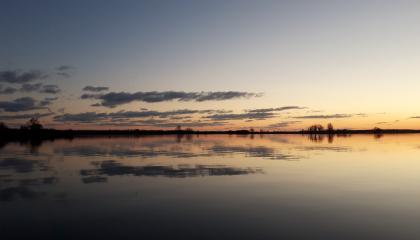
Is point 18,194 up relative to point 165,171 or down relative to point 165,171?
up

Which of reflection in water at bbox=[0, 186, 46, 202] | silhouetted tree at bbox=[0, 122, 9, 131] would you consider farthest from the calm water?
silhouetted tree at bbox=[0, 122, 9, 131]

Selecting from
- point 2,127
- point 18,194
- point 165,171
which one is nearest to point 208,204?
point 18,194

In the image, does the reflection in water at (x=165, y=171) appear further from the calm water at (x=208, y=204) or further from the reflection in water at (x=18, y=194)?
the reflection in water at (x=18, y=194)

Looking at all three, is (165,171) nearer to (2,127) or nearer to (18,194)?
(18,194)

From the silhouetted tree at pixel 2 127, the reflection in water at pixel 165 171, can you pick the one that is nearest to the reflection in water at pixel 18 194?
the reflection in water at pixel 165 171

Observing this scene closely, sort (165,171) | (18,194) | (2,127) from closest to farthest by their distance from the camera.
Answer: (18,194) < (165,171) < (2,127)

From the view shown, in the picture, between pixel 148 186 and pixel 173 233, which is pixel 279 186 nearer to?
pixel 148 186

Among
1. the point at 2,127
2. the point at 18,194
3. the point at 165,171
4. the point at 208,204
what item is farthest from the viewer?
the point at 2,127

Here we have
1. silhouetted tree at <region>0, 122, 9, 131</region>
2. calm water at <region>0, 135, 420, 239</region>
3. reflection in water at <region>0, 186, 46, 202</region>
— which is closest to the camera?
calm water at <region>0, 135, 420, 239</region>

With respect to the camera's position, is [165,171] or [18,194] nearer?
[18,194]

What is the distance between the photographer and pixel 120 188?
18.4 meters

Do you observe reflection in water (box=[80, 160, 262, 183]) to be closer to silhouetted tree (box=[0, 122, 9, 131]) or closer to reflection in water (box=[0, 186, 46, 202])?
reflection in water (box=[0, 186, 46, 202])

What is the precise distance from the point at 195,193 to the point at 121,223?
5773 mm

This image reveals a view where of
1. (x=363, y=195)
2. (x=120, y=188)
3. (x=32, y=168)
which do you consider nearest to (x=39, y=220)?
(x=120, y=188)
